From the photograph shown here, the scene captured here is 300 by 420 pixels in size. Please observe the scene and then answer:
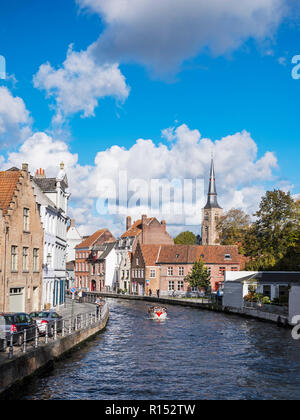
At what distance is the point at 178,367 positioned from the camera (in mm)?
27172

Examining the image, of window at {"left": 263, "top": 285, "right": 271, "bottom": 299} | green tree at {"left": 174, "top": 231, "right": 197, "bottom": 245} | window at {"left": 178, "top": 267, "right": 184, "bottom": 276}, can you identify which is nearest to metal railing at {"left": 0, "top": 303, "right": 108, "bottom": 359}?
window at {"left": 263, "top": 285, "right": 271, "bottom": 299}

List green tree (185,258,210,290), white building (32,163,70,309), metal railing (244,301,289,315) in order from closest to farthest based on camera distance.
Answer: white building (32,163,70,309)
metal railing (244,301,289,315)
green tree (185,258,210,290)

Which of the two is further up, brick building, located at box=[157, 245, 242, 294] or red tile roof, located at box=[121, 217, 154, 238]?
red tile roof, located at box=[121, 217, 154, 238]

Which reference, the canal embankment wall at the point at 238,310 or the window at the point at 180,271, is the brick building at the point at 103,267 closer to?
the window at the point at 180,271

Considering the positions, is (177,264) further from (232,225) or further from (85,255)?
(85,255)

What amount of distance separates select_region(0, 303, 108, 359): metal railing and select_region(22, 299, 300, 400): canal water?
55.9 inches

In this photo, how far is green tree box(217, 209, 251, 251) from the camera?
105m

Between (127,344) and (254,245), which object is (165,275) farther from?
(127,344)

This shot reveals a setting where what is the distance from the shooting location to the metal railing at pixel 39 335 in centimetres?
2236

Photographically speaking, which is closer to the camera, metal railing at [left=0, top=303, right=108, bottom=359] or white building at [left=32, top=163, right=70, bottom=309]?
metal railing at [left=0, top=303, right=108, bottom=359]

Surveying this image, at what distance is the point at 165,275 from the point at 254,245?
23373mm

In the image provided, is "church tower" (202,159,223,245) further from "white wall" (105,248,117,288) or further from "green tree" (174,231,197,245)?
"white wall" (105,248,117,288)

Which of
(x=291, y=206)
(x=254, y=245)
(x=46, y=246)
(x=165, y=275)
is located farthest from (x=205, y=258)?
(x=46, y=246)

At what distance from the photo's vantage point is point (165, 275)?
9750cm
